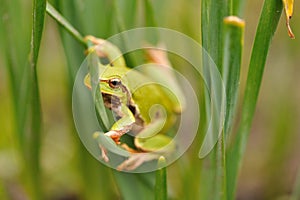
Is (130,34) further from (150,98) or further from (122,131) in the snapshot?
(122,131)

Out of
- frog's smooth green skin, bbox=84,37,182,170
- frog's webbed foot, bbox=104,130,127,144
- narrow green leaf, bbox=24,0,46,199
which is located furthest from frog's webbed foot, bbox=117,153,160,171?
narrow green leaf, bbox=24,0,46,199

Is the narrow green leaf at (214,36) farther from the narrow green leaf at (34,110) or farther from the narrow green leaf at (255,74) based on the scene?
the narrow green leaf at (34,110)

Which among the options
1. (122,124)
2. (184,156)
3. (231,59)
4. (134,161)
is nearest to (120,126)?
(122,124)

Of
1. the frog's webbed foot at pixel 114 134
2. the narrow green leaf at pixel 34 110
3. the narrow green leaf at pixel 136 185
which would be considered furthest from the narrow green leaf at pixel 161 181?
the narrow green leaf at pixel 34 110

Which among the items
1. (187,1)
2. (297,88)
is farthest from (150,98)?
(297,88)

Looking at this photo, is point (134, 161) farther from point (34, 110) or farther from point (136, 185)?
point (34, 110)

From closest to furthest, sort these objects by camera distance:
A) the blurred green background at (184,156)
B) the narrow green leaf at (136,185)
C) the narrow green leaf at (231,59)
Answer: the narrow green leaf at (231,59)
the narrow green leaf at (136,185)
the blurred green background at (184,156)
